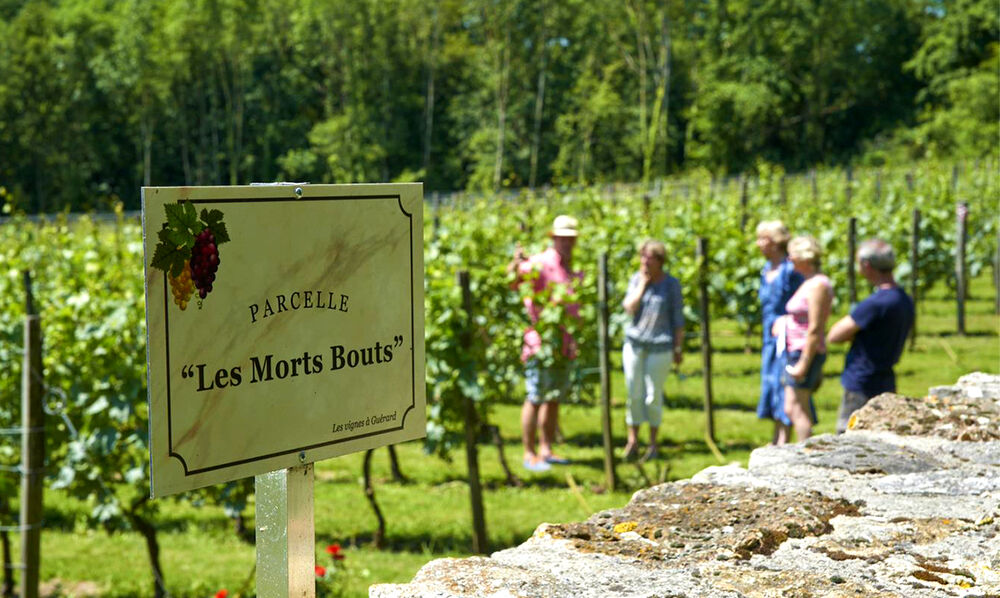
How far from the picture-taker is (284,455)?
74.1 inches

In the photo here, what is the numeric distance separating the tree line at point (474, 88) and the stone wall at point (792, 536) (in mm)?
41569

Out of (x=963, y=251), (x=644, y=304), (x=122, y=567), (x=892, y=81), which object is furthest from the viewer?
(x=892, y=81)

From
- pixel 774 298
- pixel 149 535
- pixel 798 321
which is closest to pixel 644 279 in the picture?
pixel 774 298

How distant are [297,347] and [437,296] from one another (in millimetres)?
4813

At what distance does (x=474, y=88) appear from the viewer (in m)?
50.5

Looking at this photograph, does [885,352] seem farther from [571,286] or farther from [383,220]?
[383,220]

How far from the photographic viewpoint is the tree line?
4550 cm

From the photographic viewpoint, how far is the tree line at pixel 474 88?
45.5 meters

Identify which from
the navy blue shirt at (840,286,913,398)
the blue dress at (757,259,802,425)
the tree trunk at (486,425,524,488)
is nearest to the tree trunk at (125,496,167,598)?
the tree trunk at (486,425,524,488)

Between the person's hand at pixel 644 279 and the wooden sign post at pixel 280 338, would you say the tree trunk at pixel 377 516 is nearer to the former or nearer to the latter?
the person's hand at pixel 644 279

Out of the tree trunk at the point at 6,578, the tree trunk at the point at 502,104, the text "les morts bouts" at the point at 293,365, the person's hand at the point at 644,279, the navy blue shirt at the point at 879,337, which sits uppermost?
the tree trunk at the point at 502,104

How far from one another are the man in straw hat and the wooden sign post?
219 inches

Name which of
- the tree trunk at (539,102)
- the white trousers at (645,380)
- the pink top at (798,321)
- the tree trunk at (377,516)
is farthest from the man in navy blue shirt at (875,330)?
the tree trunk at (539,102)

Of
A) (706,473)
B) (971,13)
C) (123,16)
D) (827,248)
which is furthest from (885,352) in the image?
(123,16)
